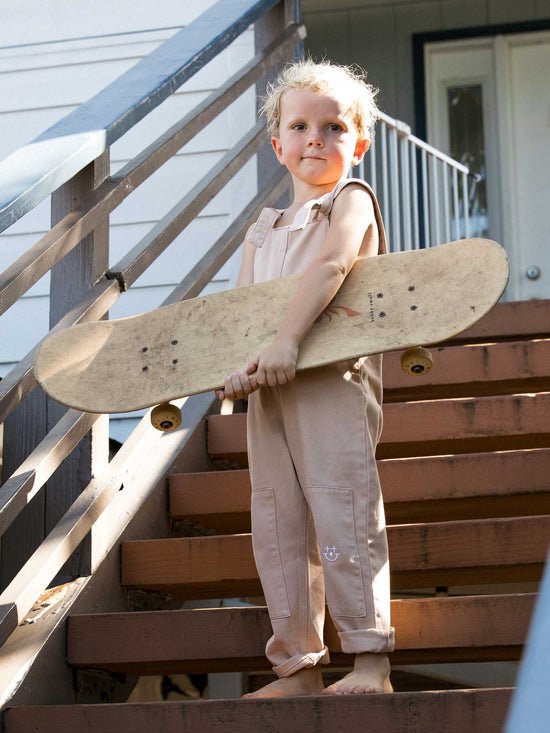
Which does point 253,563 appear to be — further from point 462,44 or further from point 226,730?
point 462,44

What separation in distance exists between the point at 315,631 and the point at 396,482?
75 cm

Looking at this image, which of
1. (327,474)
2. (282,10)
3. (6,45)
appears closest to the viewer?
(327,474)

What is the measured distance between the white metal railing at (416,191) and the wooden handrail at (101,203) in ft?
5.88

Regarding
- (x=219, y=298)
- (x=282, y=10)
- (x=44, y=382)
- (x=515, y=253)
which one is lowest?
(x=44, y=382)

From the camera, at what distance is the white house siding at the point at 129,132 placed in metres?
4.39

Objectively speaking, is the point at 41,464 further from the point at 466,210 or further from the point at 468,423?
the point at 466,210

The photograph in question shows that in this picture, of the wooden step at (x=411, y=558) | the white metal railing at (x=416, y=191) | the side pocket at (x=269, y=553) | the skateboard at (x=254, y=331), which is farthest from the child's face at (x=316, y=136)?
the white metal railing at (x=416, y=191)

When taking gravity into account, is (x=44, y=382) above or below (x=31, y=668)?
above

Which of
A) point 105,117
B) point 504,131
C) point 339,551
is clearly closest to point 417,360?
point 339,551

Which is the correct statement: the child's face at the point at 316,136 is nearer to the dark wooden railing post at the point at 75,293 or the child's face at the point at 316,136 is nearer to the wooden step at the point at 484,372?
the dark wooden railing post at the point at 75,293

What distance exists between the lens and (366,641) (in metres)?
1.82

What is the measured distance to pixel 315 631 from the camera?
6.25ft

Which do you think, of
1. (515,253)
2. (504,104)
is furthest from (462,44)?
(515,253)

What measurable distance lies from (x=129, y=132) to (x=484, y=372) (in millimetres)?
2272
